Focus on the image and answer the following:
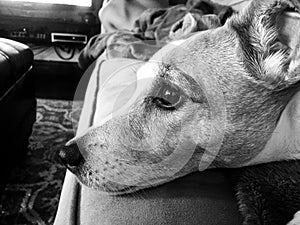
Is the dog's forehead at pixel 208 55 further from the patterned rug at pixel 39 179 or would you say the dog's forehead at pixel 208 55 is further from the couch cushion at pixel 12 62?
the couch cushion at pixel 12 62

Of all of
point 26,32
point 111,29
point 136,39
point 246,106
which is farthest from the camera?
point 26,32

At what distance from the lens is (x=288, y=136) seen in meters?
0.96

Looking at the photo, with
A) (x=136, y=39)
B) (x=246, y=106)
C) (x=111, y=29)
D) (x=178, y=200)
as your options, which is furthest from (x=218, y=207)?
(x=111, y=29)

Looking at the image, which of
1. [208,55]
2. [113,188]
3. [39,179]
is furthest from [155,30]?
[113,188]

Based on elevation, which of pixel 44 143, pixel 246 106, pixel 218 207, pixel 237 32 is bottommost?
pixel 44 143

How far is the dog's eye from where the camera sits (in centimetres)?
97

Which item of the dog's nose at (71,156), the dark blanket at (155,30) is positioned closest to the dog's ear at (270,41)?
the dark blanket at (155,30)

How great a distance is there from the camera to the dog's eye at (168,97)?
3.18 ft

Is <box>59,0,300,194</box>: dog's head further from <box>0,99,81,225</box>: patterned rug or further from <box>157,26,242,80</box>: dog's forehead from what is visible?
<box>0,99,81,225</box>: patterned rug

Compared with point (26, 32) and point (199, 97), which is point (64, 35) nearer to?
point (26, 32)

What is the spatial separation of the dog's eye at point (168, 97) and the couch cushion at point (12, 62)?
99 cm

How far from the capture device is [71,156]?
3.09 feet

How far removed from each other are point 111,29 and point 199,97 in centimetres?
141

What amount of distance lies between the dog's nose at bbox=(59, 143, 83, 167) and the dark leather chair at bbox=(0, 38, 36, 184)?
34.8 inches
